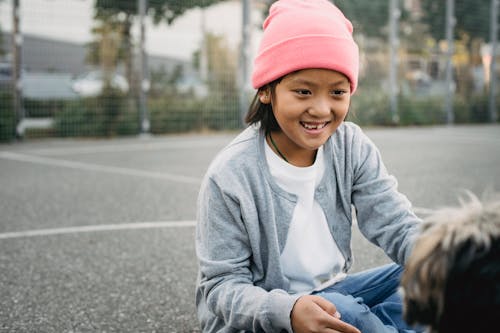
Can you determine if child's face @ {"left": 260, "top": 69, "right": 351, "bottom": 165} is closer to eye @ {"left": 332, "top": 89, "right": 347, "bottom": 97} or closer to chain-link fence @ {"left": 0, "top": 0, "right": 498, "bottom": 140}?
eye @ {"left": 332, "top": 89, "right": 347, "bottom": 97}

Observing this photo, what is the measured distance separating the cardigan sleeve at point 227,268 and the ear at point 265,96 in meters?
0.30

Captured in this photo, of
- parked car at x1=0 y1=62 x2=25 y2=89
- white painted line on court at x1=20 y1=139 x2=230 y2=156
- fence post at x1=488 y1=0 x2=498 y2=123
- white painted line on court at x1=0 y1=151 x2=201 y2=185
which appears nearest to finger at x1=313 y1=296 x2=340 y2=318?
white painted line on court at x1=0 y1=151 x2=201 y2=185

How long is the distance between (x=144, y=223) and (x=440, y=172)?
3343 millimetres

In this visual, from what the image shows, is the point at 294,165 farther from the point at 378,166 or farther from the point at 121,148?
the point at 121,148

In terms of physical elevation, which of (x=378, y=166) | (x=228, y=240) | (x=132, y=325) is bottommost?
(x=132, y=325)

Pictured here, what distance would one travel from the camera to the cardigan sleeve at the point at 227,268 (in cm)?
189

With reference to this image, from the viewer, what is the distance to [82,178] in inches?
255

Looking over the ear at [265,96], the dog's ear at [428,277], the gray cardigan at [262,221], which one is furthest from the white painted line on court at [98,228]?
the dog's ear at [428,277]

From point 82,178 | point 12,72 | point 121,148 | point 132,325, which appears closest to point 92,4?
point 12,72

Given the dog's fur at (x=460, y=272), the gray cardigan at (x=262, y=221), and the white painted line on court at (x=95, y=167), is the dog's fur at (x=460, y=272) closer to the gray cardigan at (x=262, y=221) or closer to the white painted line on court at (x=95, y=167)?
the gray cardigan at (x=262, y=221)

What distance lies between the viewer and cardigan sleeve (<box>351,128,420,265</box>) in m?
2.18

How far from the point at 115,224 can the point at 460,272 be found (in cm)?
346

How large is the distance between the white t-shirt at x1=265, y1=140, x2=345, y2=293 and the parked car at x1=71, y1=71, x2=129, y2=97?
879cm

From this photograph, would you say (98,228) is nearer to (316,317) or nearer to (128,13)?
(316,317)
